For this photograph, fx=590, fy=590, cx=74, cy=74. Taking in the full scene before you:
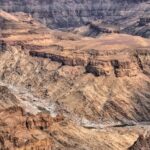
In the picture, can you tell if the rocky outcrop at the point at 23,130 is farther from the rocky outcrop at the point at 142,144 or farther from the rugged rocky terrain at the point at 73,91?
the rocky outcrop at the point at 142,144

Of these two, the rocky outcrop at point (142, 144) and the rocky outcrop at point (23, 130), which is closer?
the rocky outcrop at point (142, 144)

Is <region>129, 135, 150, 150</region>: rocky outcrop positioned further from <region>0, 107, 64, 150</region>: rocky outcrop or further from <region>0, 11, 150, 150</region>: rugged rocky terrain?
<region>0, 107, 64, 150</region>: rocky outcrop

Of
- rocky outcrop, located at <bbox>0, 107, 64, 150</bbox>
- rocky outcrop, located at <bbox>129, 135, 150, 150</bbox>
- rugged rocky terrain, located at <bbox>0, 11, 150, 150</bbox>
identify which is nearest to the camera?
rocky outcrop, located at <bbox>129, 135, 150, 150</bbox>

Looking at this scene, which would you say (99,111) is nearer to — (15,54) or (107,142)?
(107,142)

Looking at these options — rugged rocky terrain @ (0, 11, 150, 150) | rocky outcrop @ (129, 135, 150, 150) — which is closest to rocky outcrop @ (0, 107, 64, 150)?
rugged rocky terrain @ (0, 11, 150, 150)

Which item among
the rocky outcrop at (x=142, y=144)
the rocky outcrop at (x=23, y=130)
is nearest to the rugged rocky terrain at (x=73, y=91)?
the rocky outcrop at (x=23, y=130)

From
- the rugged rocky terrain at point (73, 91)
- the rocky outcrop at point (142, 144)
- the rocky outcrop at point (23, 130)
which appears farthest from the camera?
the rugged rocky terrain at point (73, 91)

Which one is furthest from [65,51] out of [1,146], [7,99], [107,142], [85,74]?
[1,146]

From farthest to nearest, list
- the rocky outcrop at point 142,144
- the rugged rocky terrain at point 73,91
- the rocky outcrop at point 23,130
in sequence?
the rugged rocky terrain at point 73,91
the rocky outcrop at point 23,130
the rocky outcrop at point 142,144
